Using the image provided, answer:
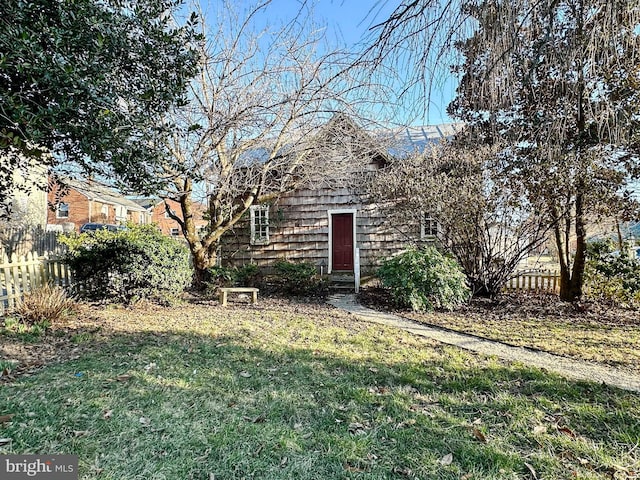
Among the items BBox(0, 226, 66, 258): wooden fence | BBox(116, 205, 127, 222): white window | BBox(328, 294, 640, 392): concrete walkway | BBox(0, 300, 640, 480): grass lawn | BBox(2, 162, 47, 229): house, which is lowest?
BBox(328, 294, 640, 392): concrete walkway

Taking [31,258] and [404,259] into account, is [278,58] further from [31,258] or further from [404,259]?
[31,258]

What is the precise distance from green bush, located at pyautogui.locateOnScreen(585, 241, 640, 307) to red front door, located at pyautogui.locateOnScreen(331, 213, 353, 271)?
6.11m

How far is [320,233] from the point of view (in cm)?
1102

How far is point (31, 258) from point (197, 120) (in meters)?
3.84

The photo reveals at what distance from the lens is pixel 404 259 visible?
7.41 m

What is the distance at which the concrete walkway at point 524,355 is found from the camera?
11.5 ft

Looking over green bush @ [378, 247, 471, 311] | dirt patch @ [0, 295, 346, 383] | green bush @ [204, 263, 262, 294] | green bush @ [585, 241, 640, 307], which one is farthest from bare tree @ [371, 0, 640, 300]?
green bush @ [204, 263, 262, 294]

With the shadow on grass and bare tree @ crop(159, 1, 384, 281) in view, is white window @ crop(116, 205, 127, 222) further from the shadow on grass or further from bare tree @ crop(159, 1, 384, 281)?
the shadow on grass

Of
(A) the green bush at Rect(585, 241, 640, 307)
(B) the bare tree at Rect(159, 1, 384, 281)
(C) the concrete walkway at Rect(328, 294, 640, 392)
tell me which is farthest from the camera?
(A) the green bush at Rect(585, 241, 640, 307)

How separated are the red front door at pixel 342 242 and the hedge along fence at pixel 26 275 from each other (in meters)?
7.03

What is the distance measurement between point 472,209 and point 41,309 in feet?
25.4

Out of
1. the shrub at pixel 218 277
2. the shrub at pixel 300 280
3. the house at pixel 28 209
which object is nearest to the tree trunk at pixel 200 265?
the shrub at pixel 218 277

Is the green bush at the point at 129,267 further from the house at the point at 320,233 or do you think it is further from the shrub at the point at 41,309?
the house at the point at 320,233

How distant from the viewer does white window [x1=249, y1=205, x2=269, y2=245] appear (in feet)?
37.0
